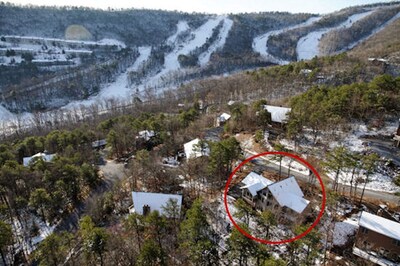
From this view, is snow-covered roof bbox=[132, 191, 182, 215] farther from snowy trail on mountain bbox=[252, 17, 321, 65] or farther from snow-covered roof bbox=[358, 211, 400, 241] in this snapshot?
snowy trail on mountain bbox=[252, 17, 321, 65]

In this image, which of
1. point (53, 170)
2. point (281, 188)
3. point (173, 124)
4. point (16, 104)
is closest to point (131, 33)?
point (16, 104)

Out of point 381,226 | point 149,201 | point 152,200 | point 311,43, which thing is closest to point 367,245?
point 381,226

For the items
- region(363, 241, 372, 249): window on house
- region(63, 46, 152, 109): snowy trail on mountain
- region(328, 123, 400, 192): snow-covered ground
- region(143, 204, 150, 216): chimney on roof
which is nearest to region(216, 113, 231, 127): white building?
region(328, 123, 400, 192): snow-covered ground

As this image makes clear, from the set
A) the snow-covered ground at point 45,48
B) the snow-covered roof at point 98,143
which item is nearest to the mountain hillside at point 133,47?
the snow-covered ground at point 45,48

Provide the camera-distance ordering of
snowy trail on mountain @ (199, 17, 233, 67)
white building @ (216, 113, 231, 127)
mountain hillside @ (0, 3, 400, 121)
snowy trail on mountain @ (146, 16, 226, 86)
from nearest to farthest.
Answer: white building @ (216, 113, 231, 127) < mountain hillside @ (0, 3, 400, 121) < snowy trail on mountain @ (146, 16, 226, 86) < snowy trail on mountain @ (199, 17, 233, 67)

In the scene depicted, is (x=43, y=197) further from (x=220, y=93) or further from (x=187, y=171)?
(x=220, y=93)

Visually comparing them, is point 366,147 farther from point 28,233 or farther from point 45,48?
point 45,48

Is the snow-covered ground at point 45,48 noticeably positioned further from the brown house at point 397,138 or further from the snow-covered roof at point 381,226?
the snow-covered roof at point 381,226
